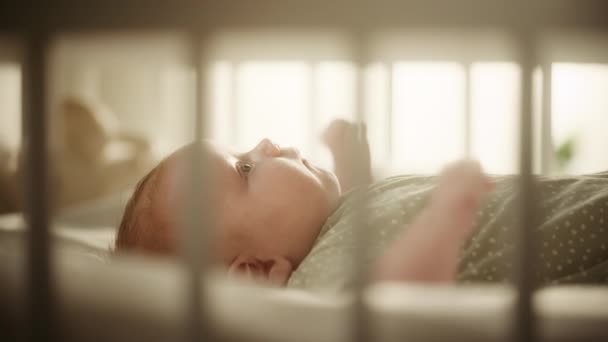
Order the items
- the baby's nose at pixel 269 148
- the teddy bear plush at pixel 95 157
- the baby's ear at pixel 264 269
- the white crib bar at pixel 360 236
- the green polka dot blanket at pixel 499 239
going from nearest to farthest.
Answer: the white crib bar at pixel 360 236 → the green polka dot blanket at pixel 499 239 → the baby's ear at pixel 264 269 → the baby's nose at pixel 269 148 → the teddy bear plush at pixel 95 157

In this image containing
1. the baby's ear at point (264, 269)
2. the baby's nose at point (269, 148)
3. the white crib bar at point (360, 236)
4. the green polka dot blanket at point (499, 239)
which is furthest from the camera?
the baby's nose at point (269, 148)

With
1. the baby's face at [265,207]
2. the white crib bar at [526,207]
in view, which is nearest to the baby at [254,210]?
the baby's face at [265,207]

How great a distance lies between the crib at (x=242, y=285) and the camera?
0.39 metres

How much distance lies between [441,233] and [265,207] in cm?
41

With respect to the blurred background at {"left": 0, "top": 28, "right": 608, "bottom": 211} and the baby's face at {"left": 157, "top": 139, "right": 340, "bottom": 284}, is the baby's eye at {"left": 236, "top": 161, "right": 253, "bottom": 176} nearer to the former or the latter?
the baby's face at {"left": 157, "top": 139, "right": 340, "bottom": 284}

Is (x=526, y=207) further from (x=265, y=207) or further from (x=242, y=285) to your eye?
(x=265, y=207)

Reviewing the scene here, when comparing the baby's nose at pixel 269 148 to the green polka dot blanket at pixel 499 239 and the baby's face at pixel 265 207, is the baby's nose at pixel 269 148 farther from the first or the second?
the green polka dot blanket at pixel 499 239

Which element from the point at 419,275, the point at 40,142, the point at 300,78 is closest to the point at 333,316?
the point at 419,275

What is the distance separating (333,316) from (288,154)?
2.10 feet

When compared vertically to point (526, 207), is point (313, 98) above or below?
above

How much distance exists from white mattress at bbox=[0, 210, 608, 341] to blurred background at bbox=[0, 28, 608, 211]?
118 millimetres

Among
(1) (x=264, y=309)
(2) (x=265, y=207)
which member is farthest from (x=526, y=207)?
(2) (x=265, y=207)

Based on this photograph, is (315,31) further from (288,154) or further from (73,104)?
(73,104)

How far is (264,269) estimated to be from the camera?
93cm
